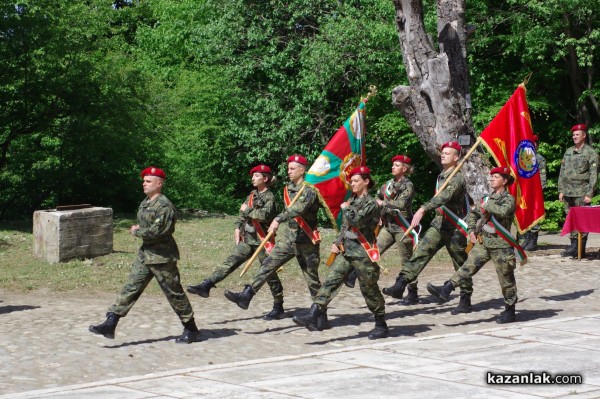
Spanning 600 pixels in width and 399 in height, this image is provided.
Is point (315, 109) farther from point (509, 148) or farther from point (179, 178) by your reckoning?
point (509, 148)

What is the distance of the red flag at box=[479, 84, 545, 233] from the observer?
1441 centimetres

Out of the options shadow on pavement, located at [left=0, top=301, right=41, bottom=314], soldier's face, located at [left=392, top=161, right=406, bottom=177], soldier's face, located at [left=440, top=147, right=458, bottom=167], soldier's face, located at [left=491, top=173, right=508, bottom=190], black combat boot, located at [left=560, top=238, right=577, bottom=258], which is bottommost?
shadow on pavement, located at [left=0, top=301, right=41, bottom=314]

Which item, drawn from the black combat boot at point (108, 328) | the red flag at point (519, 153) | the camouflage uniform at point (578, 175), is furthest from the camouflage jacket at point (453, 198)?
the camouflage uniform at point (578, 175)

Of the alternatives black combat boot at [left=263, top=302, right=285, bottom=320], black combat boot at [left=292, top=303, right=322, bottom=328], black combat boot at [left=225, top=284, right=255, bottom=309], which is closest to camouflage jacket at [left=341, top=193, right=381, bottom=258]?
black combat boot at [left=292, top=303, right=322, bottom=328]

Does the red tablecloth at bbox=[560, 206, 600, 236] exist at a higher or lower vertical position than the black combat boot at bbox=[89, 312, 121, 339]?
higher

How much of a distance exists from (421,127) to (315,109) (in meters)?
12.5

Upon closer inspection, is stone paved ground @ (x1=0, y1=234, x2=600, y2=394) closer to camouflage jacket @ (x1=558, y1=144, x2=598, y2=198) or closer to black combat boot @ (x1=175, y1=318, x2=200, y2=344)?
black combat boot @ (x1=175, y1=318, x2=200, y2=344)

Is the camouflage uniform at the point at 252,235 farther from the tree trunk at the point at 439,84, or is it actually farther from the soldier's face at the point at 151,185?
the tree trunk at the point at 439,84

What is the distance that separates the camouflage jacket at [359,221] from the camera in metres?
11.2

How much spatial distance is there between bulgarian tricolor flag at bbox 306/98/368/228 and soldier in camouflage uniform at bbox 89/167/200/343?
2.34 metres

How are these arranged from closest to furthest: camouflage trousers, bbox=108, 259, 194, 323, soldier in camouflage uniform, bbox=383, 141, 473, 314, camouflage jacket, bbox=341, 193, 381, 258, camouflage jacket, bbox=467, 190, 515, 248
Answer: camouflage trousers, bbox=108, 259, 194, 323, camouflage jacket, bbox=341, 193, 381, 258, camouflage jacket, bbox=467, 190, 515, 248, soldier in camouflage uniform, bbox=383, 141, 473, 314

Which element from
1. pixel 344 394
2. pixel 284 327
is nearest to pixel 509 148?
pixel 284 327

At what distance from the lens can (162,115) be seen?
27.4 m

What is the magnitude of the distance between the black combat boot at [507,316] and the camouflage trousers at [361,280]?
1.63 m
